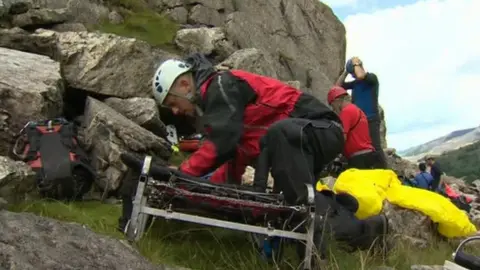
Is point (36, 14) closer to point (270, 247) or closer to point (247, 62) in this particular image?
point (247, 62)

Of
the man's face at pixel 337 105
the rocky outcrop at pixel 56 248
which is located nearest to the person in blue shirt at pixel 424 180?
the man's face at pixel 337 105

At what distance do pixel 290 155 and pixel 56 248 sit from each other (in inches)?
103

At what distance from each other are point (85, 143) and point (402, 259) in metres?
4.86

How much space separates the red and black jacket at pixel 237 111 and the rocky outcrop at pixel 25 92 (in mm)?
3435

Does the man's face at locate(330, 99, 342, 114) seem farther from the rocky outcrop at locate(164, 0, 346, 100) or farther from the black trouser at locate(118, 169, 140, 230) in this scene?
the rocky outcrop at locate(164, 0, 346, 100)

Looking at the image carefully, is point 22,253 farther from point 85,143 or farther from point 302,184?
point 85,143

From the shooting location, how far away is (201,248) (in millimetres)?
5980

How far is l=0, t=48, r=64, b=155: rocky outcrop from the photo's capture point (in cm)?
895

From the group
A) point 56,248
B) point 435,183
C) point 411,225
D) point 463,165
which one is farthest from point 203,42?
point 463,165

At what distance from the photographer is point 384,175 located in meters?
8.30

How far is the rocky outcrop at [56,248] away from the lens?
378cm

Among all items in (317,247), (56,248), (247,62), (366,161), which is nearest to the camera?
(56,248)

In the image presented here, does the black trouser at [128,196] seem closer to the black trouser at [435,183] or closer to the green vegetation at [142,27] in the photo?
the green vegetation at [142,27]

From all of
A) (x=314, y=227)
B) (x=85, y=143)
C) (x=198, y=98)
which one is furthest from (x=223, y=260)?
(x=85, y=143)
